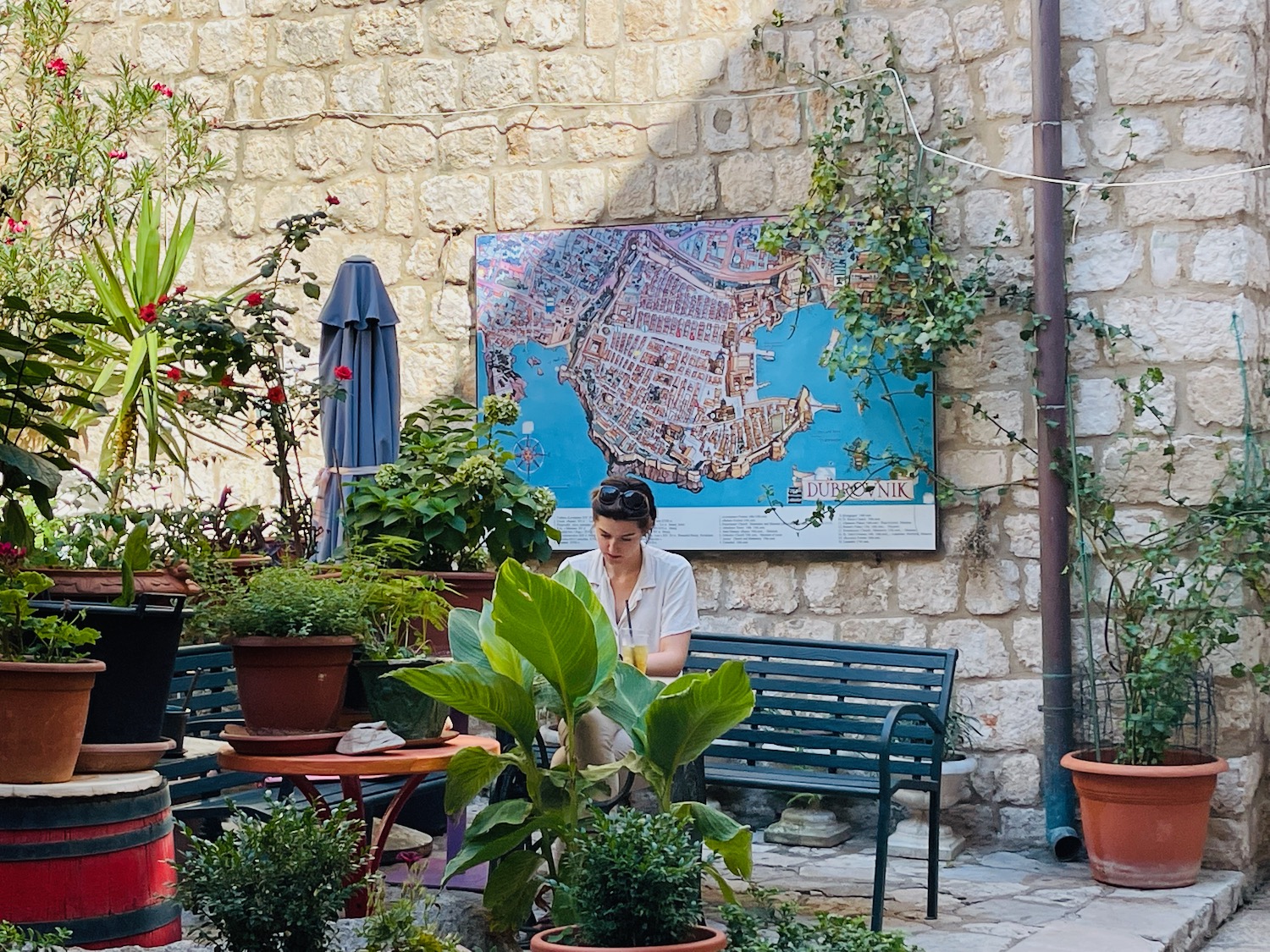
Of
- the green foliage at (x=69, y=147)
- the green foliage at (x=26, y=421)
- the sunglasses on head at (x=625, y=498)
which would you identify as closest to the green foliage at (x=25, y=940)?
the green foliage at (x=26, y=421)

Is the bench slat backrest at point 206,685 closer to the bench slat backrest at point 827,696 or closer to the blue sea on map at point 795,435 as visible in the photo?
the bench slat backrest at point 827,696

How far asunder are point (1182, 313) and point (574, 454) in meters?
2.47

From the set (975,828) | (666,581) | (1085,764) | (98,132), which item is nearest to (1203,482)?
(1085,764)

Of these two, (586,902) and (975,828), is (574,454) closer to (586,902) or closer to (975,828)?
(975,828)

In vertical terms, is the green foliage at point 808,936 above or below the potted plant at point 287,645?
below

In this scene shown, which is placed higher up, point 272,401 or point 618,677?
point 272,401

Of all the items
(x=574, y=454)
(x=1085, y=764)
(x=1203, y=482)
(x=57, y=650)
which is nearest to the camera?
(x=57, y=650)

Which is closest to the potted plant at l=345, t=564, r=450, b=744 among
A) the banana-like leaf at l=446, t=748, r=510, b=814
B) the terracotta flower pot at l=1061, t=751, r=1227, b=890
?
the banana-like leaf at l=446, t=748, r=510, b=814

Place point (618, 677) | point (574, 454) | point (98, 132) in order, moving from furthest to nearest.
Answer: point (98, 132), point (574, 454), point (618, 677)

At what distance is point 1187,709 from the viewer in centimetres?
549

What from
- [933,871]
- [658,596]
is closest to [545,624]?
[658,596]

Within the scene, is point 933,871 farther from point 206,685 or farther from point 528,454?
point 528,454

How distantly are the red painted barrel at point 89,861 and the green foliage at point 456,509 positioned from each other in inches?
66.9

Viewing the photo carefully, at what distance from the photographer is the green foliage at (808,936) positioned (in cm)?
304
